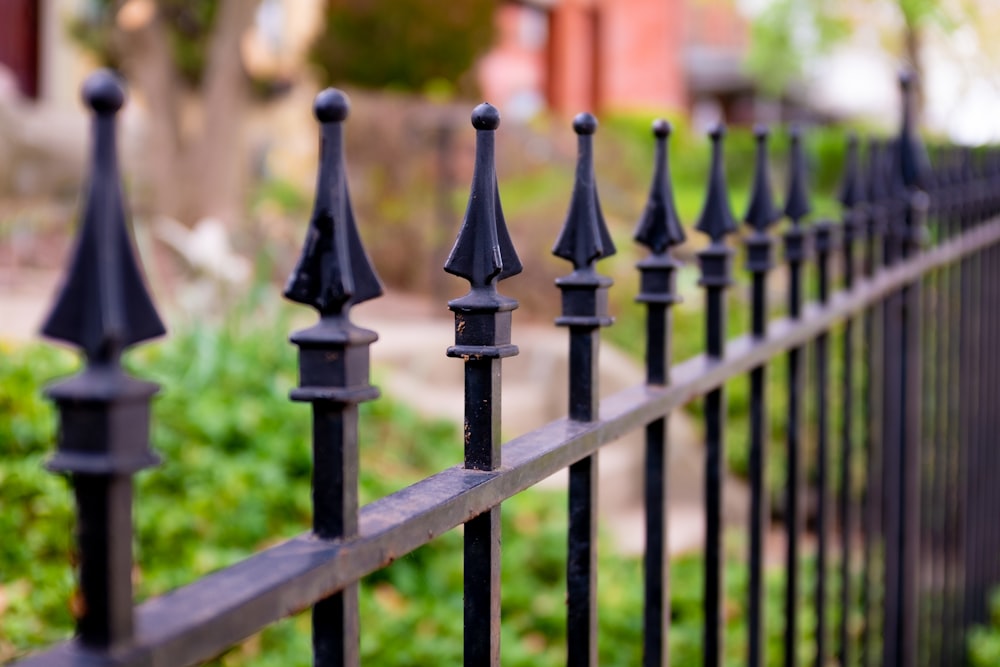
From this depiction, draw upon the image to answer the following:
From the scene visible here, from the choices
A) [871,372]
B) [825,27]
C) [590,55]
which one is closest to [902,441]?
[871,372]

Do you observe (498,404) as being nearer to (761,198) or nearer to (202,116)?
(761,198)

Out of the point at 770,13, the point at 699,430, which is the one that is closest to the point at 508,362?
the point at 699,430

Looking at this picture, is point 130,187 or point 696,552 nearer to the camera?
point 696,552

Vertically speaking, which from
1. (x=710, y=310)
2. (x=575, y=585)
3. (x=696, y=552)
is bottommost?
(x=696, y=552)

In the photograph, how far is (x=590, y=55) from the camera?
22.7 meters

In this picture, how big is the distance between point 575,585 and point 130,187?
41.0ft

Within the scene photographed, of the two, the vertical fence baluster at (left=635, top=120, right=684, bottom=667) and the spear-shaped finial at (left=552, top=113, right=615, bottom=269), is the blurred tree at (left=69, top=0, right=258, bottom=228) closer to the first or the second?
the vertical fence baluster at (left=635, top=120, right=684, bottom=667)

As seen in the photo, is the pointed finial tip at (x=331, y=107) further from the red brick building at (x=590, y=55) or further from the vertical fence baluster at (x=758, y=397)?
the red brick building at (x=590, y=55)

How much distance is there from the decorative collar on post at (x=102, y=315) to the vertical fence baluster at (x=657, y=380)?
0.86 m

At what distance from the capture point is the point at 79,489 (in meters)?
0.57

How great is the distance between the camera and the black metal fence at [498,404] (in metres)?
0.56

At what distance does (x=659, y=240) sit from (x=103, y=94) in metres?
0.92

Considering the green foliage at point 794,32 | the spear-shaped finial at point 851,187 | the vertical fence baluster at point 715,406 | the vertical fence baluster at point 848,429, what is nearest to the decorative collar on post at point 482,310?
A: the vertical fence baluster at point 715,406

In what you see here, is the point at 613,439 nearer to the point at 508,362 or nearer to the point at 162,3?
the point at 508,362
